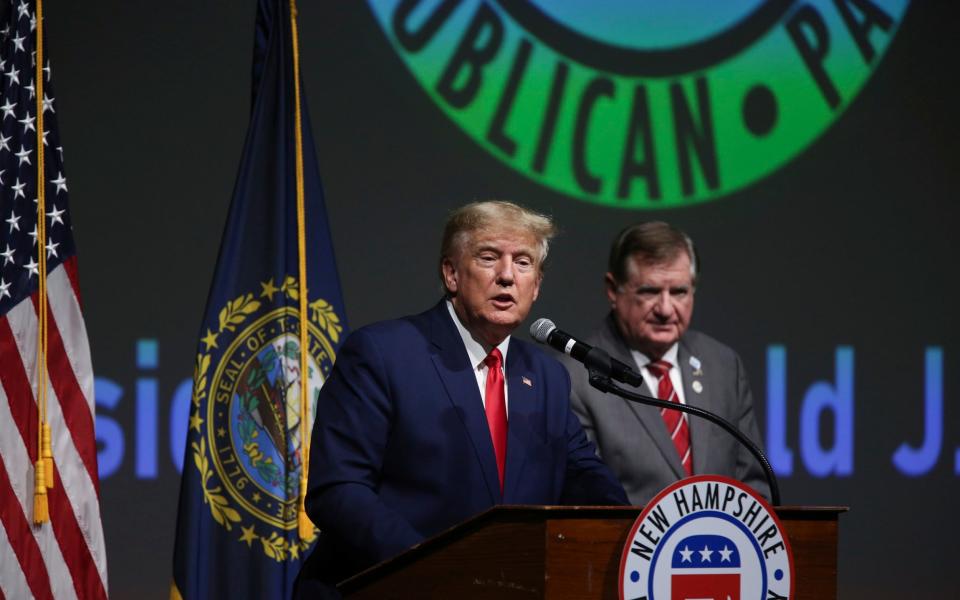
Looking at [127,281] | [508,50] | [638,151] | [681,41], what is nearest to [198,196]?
[127,281]

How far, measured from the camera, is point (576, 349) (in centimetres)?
225

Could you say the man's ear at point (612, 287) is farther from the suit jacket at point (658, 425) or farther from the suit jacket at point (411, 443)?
the suit jacket at point (411, 443)

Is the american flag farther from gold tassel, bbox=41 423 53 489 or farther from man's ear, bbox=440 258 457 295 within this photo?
man's ear, bbox=440 258 457 295

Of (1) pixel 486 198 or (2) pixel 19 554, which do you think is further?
(1) pixel 486 198

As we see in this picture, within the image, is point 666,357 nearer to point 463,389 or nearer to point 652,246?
point 652,246

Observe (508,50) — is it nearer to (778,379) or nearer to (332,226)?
(332,226)

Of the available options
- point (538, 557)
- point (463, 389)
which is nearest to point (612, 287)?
point (463, 389)

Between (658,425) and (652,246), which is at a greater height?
(652,246)

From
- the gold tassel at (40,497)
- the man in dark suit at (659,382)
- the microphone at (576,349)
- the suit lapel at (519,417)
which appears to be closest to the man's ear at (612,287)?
the man in dark suit at (659,382)

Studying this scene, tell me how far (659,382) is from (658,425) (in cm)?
16

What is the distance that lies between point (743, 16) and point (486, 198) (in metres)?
1.22

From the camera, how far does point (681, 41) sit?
4355 mm

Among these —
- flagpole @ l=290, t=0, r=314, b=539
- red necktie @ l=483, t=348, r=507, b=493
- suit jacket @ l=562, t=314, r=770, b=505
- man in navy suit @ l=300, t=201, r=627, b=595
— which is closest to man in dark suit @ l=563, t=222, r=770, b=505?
suit jacket @ l=562, t=314, r=770, b=505

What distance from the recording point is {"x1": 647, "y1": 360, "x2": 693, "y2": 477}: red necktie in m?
3.26
